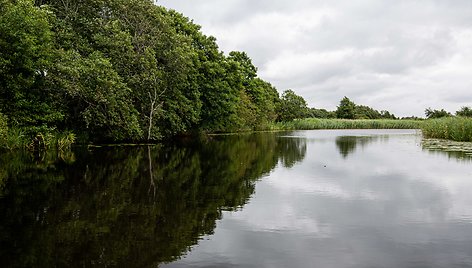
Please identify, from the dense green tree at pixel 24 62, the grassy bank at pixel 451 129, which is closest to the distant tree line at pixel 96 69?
the dense green tree at pixel 24 62

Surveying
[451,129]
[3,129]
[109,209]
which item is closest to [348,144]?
[451,129]

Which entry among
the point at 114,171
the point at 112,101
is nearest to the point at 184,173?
the point at 114,171

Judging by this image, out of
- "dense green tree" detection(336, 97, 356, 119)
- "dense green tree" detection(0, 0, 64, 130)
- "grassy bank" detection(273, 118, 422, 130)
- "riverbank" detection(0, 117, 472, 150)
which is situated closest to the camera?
"riverbank" detection(0, 117, 472, 150)

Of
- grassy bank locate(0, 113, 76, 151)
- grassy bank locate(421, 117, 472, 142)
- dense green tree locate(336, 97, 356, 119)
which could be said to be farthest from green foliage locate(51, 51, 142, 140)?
dense green tree locate(336, 97, 356, 119)

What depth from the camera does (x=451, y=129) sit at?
40000 millimetres

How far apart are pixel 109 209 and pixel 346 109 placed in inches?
5617

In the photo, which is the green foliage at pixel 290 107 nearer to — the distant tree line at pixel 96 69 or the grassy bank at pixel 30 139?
the distant tree line at pixel 96 69

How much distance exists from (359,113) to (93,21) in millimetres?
125857

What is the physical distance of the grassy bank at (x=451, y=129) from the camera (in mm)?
37500

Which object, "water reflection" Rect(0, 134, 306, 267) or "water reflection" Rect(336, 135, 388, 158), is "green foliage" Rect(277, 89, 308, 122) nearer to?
"water reflection" Rect(336, 135, 388, 158)

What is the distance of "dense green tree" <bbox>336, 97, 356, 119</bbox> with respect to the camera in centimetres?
14438

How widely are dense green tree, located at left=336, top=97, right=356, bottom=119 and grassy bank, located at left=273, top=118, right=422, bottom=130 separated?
38406 millimetres

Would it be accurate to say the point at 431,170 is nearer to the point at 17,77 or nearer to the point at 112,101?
the point at 112,101

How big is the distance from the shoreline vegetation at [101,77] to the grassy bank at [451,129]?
10cm
